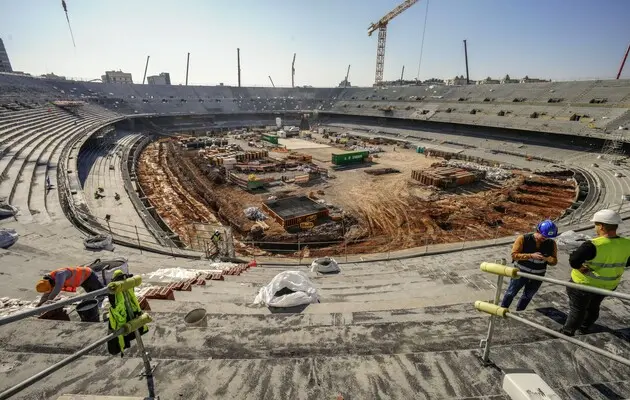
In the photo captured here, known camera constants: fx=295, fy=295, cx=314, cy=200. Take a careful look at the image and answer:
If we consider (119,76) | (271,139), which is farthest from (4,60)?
(271,139)

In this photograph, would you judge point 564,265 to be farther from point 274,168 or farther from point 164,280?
point 274,168

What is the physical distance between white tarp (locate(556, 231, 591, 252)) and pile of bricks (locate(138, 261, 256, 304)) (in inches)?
396

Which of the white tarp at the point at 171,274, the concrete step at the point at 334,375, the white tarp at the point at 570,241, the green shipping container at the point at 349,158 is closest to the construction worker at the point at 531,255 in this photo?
the concrete step at the point at 334,375

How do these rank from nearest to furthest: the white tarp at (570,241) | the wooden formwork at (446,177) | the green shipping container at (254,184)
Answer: the white tarp at (570,241) → the green shipping container at (254,184) → the wooden formwork at (446,177)

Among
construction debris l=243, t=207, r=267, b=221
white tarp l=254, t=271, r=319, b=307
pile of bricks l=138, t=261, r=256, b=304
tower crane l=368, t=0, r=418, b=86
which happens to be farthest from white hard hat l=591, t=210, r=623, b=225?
tower crane l=368, t=0, r=418, b=86

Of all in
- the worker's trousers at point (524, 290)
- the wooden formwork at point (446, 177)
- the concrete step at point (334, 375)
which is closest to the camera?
the concrete step at point (334, 375)

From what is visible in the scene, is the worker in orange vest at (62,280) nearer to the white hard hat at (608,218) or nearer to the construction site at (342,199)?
the construction site at (342,199)

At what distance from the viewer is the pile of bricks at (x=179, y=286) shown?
21.5 ft

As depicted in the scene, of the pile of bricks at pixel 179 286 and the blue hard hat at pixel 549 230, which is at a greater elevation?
the blue hard hat at pixel 549 230

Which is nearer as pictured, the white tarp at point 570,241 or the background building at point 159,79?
the white tarp at point 570,241

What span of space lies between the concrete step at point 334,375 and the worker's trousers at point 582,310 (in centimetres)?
39

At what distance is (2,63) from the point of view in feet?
308

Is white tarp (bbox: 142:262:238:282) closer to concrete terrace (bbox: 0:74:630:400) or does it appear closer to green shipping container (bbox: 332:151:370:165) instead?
concrete terrace (bbox: 0:74:630:400)

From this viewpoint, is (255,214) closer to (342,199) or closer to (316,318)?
(342,199)
